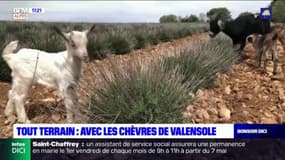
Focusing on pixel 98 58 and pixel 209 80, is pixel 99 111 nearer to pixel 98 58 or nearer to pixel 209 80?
pixel 98 58

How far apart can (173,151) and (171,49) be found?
3.54 feet

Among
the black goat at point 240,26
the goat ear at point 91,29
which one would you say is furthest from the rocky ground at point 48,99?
the black goat at point 240,26

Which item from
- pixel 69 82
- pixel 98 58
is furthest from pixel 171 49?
pixel 69 82

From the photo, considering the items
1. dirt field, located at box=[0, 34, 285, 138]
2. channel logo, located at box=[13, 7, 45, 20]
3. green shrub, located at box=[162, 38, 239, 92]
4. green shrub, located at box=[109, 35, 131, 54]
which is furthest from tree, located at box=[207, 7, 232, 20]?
channel logo, located at box=[13, 7, 45, 20]

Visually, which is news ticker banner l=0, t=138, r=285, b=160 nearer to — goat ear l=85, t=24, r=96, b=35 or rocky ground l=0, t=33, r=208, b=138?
rocky ground l=0, t=33, r=208, b=138

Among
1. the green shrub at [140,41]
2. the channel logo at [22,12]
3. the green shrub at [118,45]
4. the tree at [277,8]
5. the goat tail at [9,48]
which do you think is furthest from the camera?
the green shrub at [140,41]

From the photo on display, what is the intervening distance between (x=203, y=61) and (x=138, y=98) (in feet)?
3.33

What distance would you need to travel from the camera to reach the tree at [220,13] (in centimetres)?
436

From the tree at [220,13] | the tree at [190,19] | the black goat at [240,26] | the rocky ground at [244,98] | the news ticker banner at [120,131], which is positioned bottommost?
the news ticker banner at [120,131]

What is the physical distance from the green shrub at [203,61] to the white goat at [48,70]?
28.0 inches

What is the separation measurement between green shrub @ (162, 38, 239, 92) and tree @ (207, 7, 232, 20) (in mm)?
472

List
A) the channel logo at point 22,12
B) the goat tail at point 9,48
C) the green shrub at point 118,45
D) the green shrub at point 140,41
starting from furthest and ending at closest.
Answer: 1. the green shrub at point 140,41
2. the green shrub at point 118,45
3. the goat tail at point 9,48
4. the channel logo at point 22,12

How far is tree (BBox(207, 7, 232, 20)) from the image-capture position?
436 centimetres

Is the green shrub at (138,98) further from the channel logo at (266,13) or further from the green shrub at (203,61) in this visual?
the channel logo at (266,13)
